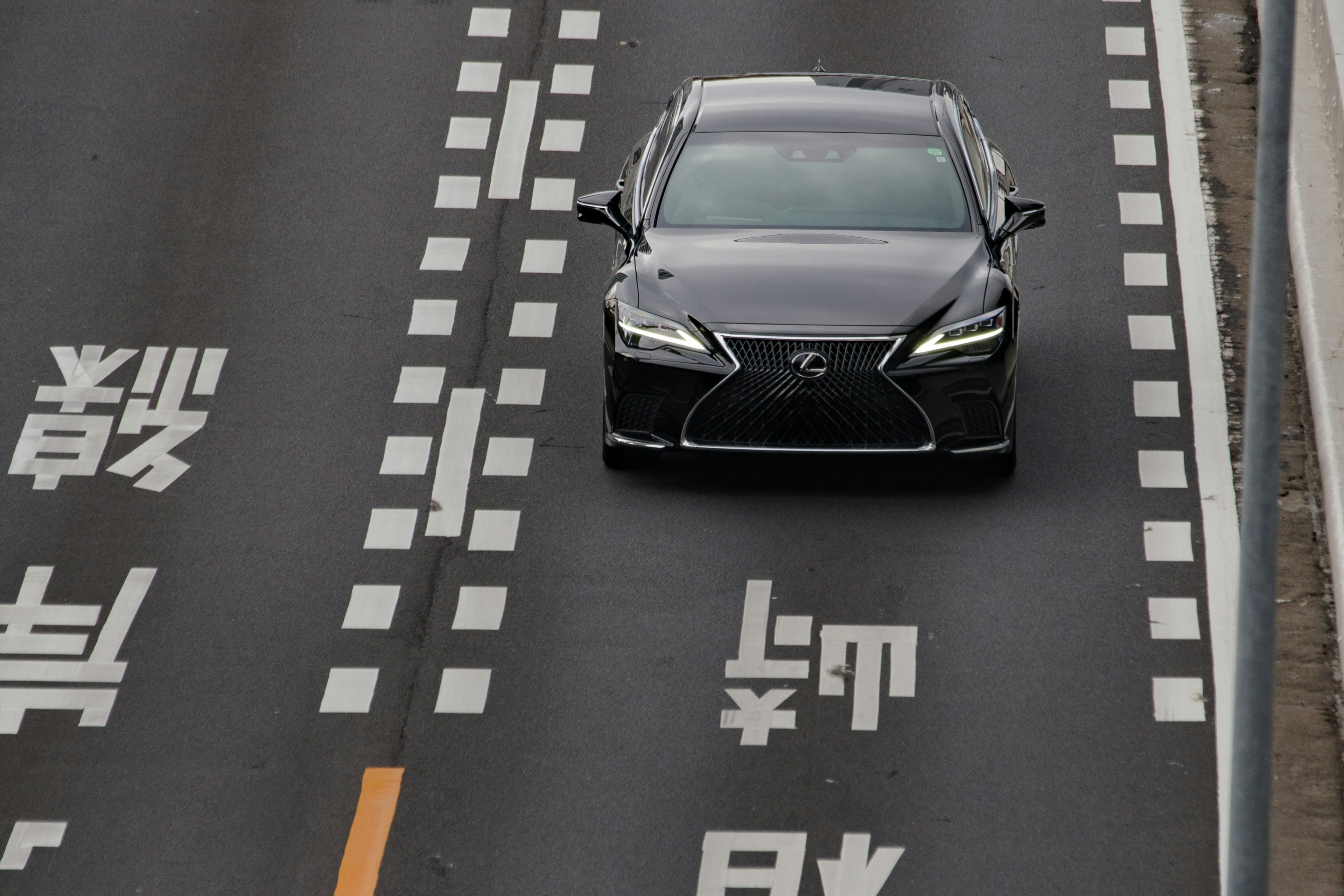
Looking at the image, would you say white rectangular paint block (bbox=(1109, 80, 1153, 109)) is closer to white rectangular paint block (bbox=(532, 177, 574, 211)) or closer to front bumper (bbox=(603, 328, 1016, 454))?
white rectangular paint block (bbox=(532, 177, 574, 211))

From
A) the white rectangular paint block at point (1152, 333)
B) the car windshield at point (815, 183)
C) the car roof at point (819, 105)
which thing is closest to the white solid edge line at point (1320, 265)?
the white rectangular paint block at point (1152, 333)

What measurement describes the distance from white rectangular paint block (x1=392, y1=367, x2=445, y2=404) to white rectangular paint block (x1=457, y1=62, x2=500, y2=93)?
13.2ft

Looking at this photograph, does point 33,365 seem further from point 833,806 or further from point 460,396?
point 833,806

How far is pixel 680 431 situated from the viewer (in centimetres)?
1078

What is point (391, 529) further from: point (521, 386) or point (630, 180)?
point (630, 180)

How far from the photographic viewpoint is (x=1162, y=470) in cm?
1139

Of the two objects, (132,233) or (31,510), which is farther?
(132,233)

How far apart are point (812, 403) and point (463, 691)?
2.51m

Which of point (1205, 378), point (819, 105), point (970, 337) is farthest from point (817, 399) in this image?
point (1205, 378)

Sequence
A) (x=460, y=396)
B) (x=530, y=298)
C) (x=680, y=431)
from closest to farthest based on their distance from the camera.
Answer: (x=680, y=431)
(x=460, y=396)
(x=530, y=298)

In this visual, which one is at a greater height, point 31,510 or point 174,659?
point 31,510

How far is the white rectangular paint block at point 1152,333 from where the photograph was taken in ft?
41.2

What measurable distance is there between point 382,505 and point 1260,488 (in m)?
6.29

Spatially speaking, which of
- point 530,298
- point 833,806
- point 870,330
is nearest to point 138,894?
point 833,806
